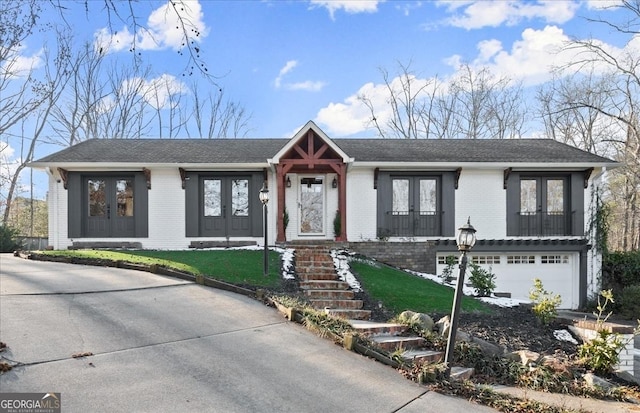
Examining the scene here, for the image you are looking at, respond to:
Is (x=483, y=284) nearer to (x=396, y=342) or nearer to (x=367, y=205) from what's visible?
(x=367, y=205)

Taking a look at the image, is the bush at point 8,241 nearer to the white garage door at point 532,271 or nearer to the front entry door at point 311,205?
the front entry door at point 311,205

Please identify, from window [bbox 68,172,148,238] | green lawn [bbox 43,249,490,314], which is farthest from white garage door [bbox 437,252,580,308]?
window [bbox 68,172,148,238]

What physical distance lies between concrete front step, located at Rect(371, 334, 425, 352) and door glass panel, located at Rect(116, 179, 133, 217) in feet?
39.4

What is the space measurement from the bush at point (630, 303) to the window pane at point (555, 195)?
3.48 m

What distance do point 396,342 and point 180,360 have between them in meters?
3.21

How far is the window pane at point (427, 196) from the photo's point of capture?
15375 mm

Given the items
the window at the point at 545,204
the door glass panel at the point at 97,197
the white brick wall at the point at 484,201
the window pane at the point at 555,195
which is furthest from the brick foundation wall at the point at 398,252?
the door glass panel at the point at 97,197

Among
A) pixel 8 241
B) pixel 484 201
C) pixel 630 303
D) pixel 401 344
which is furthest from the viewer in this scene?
→ pixel 8 241

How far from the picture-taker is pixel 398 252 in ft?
47.6

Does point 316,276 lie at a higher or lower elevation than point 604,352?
higher

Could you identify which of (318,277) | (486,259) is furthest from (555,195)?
(318,277)

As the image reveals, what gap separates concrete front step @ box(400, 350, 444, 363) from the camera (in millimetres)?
5863

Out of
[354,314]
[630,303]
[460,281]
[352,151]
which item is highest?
[352,151]

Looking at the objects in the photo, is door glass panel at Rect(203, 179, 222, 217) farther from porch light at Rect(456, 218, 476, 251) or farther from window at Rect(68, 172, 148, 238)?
porch light at Rect(456, 218, 476, 251)
